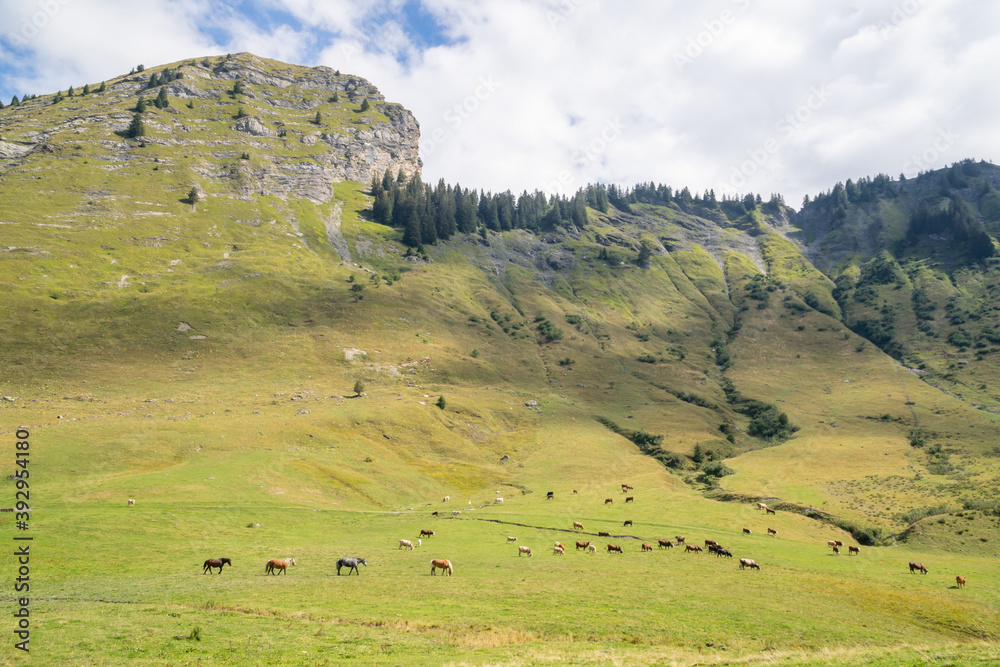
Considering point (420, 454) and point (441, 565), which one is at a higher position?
point (420, 454)

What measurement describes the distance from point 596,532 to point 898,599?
27.9 meters

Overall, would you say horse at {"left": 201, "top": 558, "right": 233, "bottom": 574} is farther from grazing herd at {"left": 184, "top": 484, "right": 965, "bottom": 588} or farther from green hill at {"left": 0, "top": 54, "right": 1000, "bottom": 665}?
green hill at {"left": 0, "top": 54, "right": 1000, "bottom": 665}

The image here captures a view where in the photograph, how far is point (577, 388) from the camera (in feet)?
472

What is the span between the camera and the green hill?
83.6 ft

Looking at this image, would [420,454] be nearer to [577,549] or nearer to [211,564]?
[577,549]

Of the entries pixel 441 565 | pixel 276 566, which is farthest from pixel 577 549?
pixel 276 566

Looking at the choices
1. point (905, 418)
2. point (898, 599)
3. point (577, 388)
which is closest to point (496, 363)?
point (577, 388)

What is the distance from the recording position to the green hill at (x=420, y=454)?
25484mm

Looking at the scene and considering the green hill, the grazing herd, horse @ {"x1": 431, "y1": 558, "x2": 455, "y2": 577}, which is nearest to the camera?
the green hill

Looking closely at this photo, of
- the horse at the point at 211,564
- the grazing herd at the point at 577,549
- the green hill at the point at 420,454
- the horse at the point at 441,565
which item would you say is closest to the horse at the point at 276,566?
the grazing herd at the point at 577,549

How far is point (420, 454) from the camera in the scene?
290 feet

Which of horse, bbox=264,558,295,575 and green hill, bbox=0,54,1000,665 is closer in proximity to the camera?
Result: green hill, bbox=0,54,1000,665

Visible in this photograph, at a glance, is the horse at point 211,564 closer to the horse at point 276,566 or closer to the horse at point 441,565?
the horse at point 276,566

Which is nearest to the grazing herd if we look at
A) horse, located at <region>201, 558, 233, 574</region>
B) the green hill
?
horse, located at <region>201, 558, 233, 574</region>
